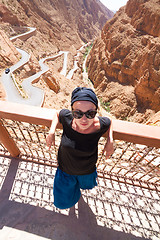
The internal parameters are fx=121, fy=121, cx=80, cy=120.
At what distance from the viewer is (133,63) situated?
17.0 m

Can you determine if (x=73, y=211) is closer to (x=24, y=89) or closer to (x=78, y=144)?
(x=78, y=144)

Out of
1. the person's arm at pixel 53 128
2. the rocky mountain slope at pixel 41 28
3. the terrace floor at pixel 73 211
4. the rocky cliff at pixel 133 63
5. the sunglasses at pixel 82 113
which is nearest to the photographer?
the sunglasses at pixel 82 113

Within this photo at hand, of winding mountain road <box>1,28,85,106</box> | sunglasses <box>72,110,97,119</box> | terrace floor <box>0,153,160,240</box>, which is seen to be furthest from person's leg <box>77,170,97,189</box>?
winding mountain road <box>1,28,85,106</box>

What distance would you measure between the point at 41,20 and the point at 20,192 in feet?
136

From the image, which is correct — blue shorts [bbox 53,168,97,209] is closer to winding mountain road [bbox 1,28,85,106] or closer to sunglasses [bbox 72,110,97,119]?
sunglasses [bbox 72,110,97,119]

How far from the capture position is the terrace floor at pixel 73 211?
1.80 m

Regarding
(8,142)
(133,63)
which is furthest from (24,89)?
(133,63)

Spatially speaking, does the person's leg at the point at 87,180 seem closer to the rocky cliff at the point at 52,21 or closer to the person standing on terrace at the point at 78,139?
the person standing on terrace at the point at 78,139

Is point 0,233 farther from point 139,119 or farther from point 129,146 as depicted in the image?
point 139,119

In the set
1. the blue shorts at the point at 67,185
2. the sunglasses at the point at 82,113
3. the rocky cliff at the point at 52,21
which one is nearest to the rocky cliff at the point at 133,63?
the rocky cliff at the point at 52,21

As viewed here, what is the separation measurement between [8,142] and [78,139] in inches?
60.9

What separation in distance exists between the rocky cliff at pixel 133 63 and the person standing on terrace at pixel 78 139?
16.1m

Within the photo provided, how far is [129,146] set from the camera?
162 cm

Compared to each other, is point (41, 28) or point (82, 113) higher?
A: point (82, 113)
